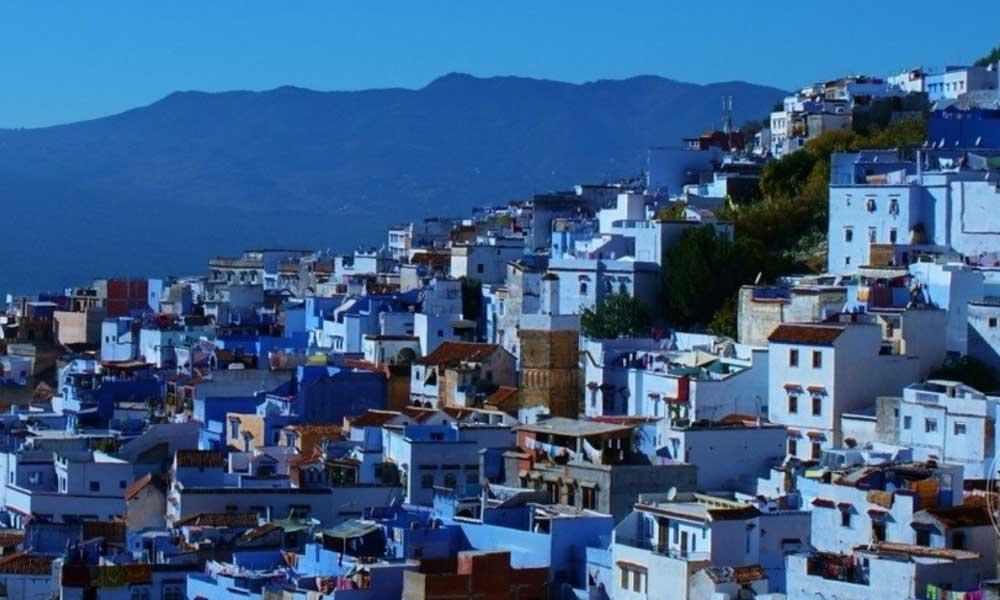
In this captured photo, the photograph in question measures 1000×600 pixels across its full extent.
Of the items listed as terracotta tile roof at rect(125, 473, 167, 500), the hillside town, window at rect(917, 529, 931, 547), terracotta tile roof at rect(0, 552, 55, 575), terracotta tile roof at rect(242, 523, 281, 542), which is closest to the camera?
window at rect(917, 529, 931, 547)

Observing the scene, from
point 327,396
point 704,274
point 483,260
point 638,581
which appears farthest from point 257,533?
point 483,260

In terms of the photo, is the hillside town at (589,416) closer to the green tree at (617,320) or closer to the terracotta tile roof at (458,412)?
the green tree at (617,320)

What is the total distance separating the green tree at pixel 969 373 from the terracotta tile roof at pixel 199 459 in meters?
10.5

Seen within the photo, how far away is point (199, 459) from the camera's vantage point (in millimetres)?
35312

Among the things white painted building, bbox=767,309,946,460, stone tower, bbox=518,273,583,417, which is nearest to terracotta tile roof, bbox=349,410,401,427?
stone tower, bbox=518,273,583,417

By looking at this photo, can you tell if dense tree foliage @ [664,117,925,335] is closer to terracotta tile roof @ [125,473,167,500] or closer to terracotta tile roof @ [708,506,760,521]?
terracotta tile roof @ [125,473,167,500]

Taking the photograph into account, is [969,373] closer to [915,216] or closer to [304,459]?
[915,216]

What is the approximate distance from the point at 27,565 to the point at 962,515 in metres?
12.4

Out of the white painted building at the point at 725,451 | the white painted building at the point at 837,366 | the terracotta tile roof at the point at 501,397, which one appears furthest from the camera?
the terracotta tile roof at the point at 501,397

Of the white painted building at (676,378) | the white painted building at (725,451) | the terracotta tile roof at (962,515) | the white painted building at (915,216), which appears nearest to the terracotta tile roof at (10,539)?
the white painted building at (725,451)

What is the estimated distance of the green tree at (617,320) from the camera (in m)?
42.5

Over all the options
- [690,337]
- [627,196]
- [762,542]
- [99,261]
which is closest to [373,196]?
[99,261]

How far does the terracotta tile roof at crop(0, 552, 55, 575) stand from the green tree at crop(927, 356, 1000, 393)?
43.0ft

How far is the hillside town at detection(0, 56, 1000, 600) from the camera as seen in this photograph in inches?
1094
